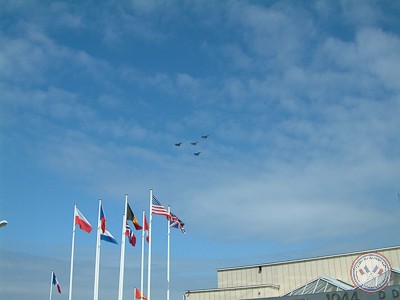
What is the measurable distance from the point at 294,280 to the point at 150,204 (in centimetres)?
1538

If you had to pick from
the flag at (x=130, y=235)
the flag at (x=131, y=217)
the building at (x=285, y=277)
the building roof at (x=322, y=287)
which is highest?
the flag at (x=131, y=217)

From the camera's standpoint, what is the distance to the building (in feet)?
131

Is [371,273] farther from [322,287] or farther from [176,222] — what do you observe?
[176,222]

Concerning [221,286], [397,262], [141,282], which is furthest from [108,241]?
[397,262]

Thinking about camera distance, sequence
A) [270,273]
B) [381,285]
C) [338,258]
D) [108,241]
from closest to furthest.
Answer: [381,285] < [108,241] < [338,258] < [270,273]

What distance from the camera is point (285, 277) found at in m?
45.2

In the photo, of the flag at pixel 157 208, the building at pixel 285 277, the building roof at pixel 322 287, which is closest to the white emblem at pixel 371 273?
the building roof at pixel 322 287

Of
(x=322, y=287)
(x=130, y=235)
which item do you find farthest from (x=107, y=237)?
(x=322, y=287)

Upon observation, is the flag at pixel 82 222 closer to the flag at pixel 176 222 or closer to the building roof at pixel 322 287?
the flag at pixel 176 222

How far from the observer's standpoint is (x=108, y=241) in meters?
37.8

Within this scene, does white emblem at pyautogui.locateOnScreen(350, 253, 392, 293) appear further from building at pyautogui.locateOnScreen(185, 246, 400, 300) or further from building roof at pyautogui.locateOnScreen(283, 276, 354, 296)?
building at pyautogui.locateOnScreen(185, 246, 400, 300)

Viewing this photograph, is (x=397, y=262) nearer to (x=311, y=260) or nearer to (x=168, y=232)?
(x=311, y=260)

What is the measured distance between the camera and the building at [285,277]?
3984cm

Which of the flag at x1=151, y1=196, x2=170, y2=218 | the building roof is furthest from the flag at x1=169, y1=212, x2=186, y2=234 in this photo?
the building roof
